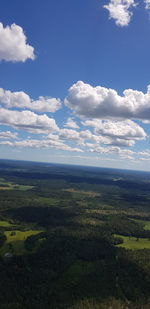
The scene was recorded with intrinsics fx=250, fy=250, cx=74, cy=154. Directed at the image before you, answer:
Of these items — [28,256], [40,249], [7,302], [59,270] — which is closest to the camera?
[7,302]

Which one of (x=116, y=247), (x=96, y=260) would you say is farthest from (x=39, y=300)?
(x=116, y=247)

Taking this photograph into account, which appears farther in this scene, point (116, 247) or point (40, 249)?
point (116, 247)

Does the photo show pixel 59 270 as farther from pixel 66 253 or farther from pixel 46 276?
pixel 66 253

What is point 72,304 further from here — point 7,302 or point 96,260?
point 96,260

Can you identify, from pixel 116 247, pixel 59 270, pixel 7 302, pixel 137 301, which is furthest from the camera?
pixel 116 247

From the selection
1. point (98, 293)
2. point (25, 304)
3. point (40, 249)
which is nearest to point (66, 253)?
point (40, 249)

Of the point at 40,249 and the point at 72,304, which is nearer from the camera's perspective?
the point at 72,304

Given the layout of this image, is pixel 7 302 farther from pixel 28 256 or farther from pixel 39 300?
pixel 28 256

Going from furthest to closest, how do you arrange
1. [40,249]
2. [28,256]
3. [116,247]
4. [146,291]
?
[116,247]
[40,249]
[28,256]
[146,291]

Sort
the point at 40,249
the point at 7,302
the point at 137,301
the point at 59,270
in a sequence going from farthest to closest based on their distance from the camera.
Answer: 1. the point at 40,249
2. the point at 59,270
3. the point at 137,301
4. the point at 7,302
